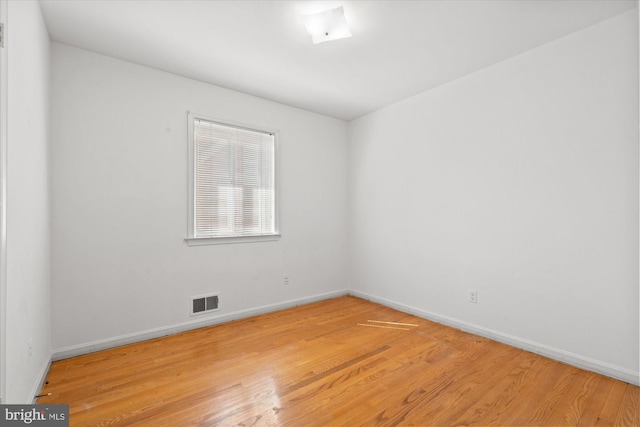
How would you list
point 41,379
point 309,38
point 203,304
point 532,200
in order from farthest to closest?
point 203,304 → point 532,200 → point 309,38 → point 41,379

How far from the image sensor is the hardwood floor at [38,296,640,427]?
72.4 inches


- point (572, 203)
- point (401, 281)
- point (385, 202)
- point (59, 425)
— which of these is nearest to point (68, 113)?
point (59, 425)

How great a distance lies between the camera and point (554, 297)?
2602 millimetres

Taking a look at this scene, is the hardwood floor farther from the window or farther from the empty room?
the window

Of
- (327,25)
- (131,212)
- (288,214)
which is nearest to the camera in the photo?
(327,25)

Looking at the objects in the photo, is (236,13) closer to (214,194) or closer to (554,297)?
(214,194)

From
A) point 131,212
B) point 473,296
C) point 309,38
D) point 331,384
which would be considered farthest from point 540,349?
point 131,212

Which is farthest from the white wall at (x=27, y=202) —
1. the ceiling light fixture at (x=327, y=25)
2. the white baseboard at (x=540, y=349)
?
the white baseboard at (x=540, y=349)

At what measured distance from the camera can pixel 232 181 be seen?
11.9ft

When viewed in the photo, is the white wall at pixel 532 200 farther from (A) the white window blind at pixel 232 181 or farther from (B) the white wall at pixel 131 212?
(B) the white wall at pixel 131 212

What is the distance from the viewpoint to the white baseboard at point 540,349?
225cm

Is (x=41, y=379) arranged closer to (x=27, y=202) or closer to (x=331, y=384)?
(x=27, y=202)

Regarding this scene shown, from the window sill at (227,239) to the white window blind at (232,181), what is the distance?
1.6 inches

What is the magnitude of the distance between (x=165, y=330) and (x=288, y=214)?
76.2 inches
